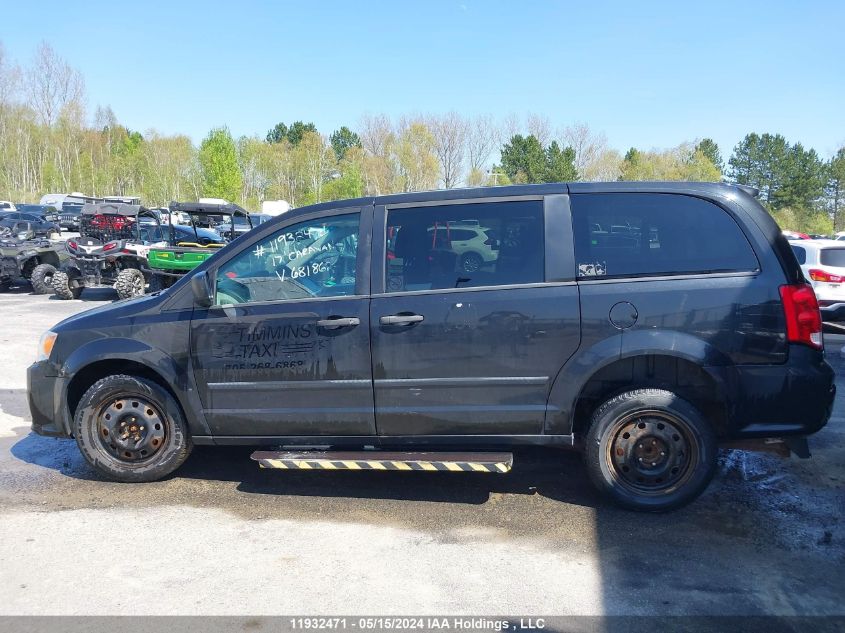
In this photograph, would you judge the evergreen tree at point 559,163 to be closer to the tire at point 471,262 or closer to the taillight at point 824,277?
the taillight at point 824,277

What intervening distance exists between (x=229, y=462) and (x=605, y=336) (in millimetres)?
3073

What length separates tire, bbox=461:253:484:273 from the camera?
14.3 feet

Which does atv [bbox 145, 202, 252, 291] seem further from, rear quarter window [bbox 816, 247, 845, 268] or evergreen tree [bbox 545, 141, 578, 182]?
evergreen tree [bbox 545, 141, 578, 182]

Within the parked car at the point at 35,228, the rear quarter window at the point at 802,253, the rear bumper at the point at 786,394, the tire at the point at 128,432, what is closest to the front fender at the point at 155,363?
the tire at the point at 128,432

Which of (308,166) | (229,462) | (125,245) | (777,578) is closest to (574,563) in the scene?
(777,578)

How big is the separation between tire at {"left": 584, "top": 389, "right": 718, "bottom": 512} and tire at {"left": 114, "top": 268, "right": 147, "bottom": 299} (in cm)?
1246

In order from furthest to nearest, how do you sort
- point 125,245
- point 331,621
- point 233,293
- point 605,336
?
1. point 125,245
2. point 233,293
3. point 605,336
4. point 331,621

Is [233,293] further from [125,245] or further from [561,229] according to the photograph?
[125,245]

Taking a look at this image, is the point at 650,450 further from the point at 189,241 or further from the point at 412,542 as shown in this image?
the point at 189,241

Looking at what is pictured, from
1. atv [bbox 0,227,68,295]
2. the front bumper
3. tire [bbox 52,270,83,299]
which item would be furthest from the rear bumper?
atv [bbox 0,227,68,295]

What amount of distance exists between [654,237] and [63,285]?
14.4 meters

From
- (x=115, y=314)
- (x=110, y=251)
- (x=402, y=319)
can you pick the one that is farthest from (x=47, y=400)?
(x=110, y=251)

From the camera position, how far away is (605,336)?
4.16m

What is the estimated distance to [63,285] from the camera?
15.2m
